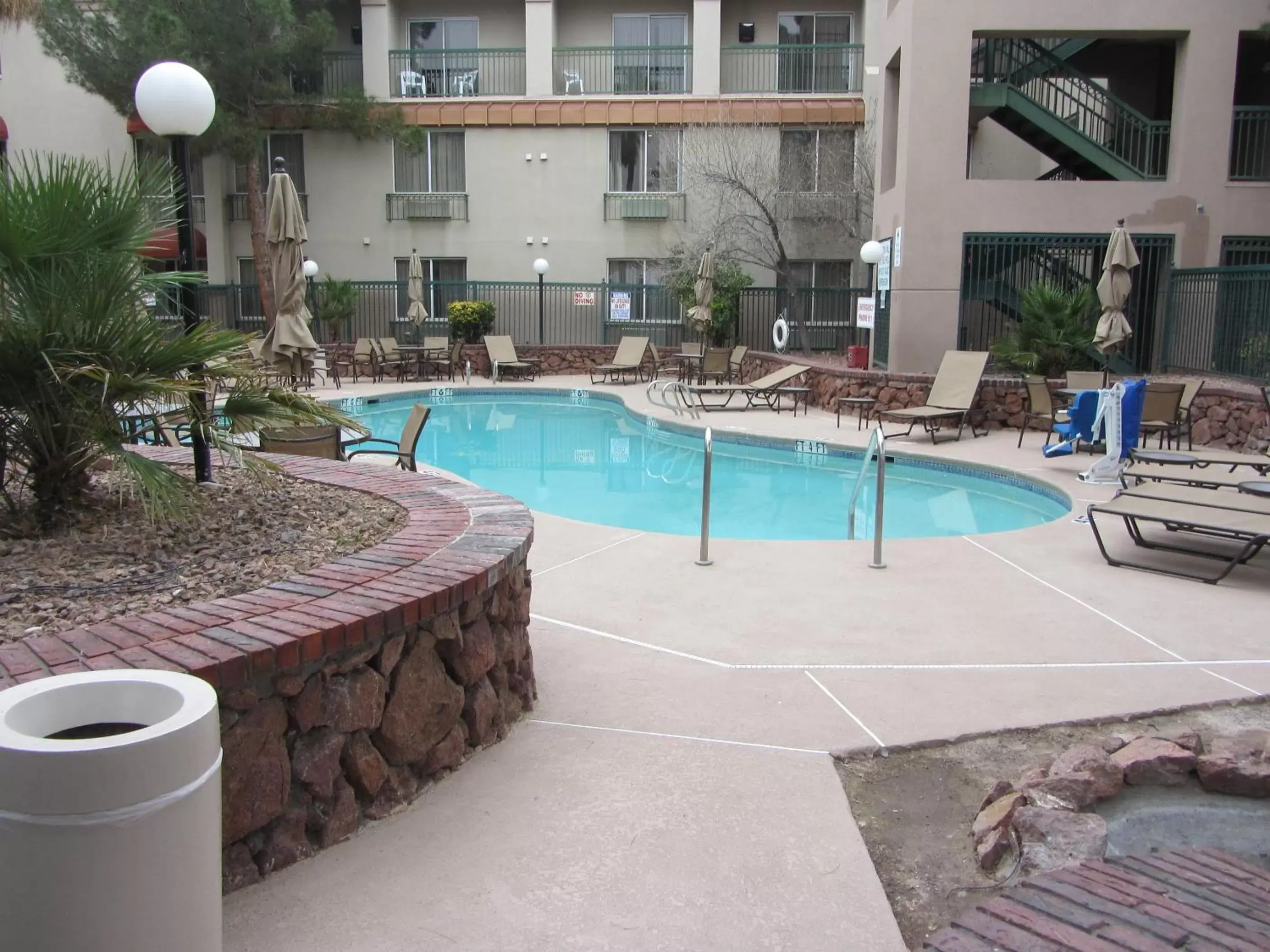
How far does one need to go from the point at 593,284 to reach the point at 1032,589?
19.2 meters

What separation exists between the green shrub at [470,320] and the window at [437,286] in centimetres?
178

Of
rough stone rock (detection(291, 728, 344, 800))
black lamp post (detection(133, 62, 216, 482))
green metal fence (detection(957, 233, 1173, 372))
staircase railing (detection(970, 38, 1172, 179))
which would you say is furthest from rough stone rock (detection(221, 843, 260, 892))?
staircase railing (detection(970, 38, 1172, 179))

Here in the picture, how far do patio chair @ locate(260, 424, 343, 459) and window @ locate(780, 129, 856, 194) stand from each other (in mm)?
17635

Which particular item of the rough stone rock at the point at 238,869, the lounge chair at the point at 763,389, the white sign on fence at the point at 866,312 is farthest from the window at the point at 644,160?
the rough stone rock at the point at 238,869

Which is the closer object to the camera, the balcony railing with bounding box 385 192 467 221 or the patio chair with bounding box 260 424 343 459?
the patio chair with bounding box 260 424 343 459

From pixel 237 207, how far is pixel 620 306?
9.85m

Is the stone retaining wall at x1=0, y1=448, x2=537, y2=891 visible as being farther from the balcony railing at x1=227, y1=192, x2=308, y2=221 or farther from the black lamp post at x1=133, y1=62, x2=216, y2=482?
the balcony railing at x1=227, y1=192, x2=308, y2=221

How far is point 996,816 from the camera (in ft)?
9.70

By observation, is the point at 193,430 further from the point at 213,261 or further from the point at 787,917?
the point at 213,261

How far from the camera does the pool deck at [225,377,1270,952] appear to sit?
258 centimetres

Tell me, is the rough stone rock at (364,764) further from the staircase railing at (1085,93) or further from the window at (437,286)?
the window at (437,286)

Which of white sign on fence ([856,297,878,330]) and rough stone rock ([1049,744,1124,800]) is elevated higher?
white sign on fence ([856,297,878,330])

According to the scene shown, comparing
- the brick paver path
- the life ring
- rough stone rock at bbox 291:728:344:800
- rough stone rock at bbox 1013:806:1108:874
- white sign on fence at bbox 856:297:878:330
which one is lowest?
rough stone rock at bbox 1013:806:1108:874

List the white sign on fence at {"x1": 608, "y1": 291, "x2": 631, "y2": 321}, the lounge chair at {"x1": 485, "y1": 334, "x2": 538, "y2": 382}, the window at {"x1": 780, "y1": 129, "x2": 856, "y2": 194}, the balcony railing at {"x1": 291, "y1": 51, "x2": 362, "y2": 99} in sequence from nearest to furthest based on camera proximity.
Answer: the lounge chair at {"x1": 485, "y1": 334, "x2": 538, "y2": 382}, the window at {"x1": 780, "y1": 129, "x2": 856, "y2": 194}, the white sign on fence at {"x1": 608, "y1": 291, "x2": 631, "y2": 321}, the balcony railing at {"x1": 291, "y1": 51, "x2": 362, "y2": 99}
